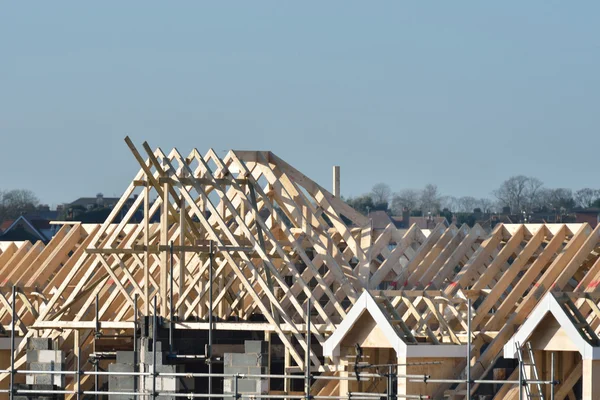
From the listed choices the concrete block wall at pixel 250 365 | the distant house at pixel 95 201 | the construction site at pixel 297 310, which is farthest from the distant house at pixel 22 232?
the concrete block wall at pixel 250 365

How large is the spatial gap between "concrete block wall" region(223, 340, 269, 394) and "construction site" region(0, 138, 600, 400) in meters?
0.03

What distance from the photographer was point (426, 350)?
79.2 ft

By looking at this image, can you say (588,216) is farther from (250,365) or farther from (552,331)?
(552,331)

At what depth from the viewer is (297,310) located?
1056 inches

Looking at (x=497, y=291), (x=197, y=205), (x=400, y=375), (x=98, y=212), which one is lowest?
(x=400, y=375)

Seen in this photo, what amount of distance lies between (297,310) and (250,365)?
5.77 feet

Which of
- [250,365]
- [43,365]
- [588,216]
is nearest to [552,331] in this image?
[250,365]

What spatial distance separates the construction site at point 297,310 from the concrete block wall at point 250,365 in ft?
0.09

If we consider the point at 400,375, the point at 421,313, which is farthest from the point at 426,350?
the point at 421,313

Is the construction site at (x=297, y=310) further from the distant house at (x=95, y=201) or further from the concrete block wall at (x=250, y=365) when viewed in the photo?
the distant house at (x=95, y=201)

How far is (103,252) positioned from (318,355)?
455cm

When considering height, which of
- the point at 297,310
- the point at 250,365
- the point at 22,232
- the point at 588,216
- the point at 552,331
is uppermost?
the point at 22,232

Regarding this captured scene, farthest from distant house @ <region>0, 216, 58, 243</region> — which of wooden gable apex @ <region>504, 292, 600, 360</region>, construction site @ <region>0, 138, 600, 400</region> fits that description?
wooden gable apex @ <region>504, 292, 600, 360</region>

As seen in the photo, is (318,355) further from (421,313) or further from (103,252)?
(103,252)
